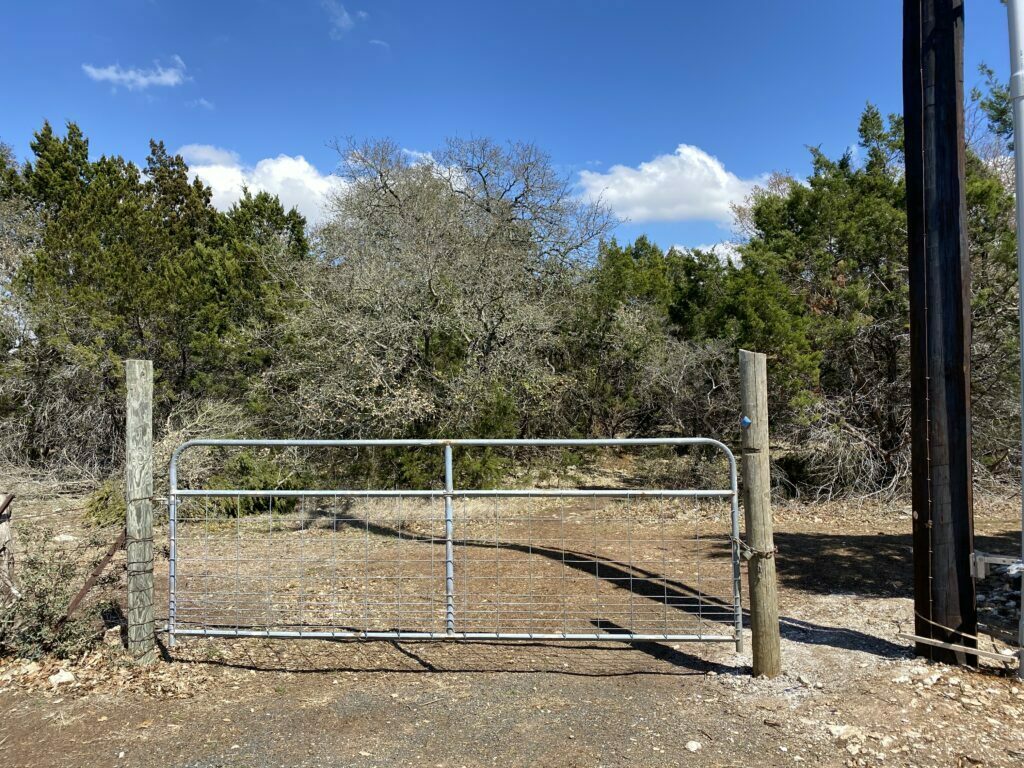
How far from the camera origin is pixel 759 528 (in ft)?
14.8

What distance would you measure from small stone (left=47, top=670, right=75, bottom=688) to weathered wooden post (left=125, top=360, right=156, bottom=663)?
0.36m

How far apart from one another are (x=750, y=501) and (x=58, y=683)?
4.48 meters

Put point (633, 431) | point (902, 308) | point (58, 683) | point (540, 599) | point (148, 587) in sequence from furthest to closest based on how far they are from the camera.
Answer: point (633, 431)
point (902, 308)
point (540, 599)
point (148, 587)
point (58, 683)

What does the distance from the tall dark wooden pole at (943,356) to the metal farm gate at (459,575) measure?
1246 millimetres

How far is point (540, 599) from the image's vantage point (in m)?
6.41

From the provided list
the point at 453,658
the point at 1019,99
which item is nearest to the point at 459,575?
the point at 453,658

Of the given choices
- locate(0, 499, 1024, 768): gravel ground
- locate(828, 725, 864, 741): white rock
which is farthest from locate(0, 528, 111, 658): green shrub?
locate(828, 725, 864, 741): white rock

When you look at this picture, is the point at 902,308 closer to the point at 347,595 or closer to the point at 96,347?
the point at 347,595

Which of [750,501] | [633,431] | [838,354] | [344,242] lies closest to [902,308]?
[838,354]

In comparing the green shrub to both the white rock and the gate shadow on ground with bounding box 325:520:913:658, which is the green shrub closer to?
the gate shadow on ground with bounding box 325:520:913:658

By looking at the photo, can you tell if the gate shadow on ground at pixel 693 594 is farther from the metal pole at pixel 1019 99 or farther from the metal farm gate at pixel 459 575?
the metal pole at pixel 1019 99

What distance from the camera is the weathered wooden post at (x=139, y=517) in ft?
15.7

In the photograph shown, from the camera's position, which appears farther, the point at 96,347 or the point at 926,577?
the point at 96,347

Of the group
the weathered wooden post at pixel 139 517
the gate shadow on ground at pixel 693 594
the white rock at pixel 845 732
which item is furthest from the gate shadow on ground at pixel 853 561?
the weathered wooden post at pixel 139 517
